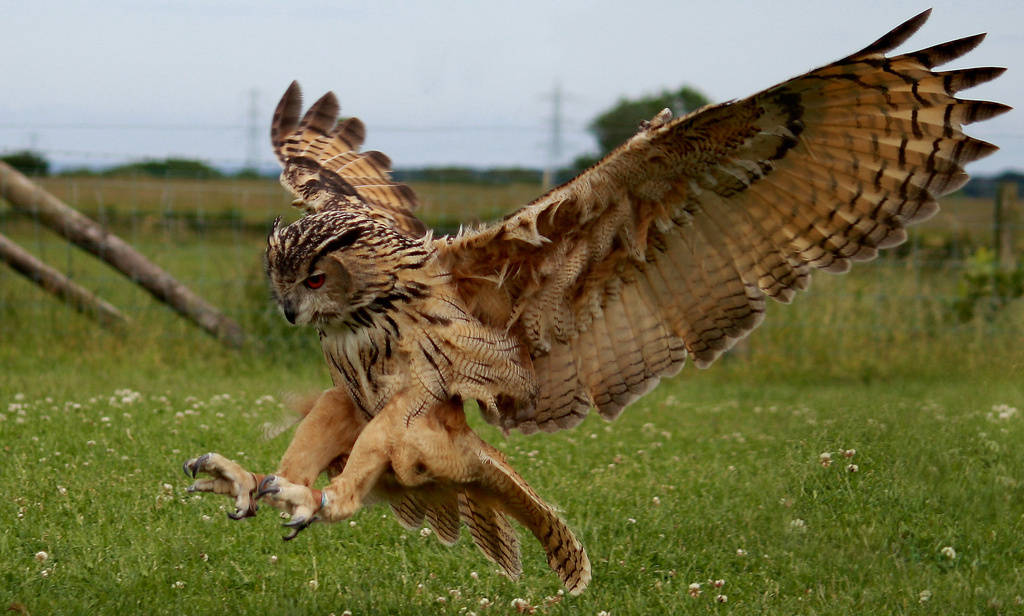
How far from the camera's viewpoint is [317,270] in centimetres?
427

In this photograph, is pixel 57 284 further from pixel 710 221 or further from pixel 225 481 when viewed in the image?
pixel 710 221

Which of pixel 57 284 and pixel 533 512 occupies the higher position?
pixel 533 512

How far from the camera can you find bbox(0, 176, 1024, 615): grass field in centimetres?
512

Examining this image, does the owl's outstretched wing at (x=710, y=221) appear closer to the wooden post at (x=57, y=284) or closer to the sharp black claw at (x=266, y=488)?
the sharp black claw at (x=266, y=488)

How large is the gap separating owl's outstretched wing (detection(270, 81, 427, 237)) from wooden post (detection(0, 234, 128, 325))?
506 centimetres

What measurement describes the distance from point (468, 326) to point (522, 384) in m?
0.43

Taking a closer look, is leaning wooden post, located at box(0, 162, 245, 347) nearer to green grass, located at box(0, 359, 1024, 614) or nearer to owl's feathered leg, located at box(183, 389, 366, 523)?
green grass, located at box(0, 359, 1024, 614)

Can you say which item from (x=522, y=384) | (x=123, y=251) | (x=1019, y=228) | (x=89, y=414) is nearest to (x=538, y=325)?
(x=522, y=384)

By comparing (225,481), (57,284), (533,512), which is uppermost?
(225,481)

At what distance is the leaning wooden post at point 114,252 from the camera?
10.4 metres

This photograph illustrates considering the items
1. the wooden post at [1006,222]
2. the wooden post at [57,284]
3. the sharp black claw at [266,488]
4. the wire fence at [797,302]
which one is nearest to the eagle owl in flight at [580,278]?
the sharp black claw at [266,488]

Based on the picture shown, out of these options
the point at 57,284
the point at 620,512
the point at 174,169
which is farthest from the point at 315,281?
the point at 174,169

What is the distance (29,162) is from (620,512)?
929 cm

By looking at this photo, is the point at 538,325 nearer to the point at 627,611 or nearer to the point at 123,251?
the point at 627,611
